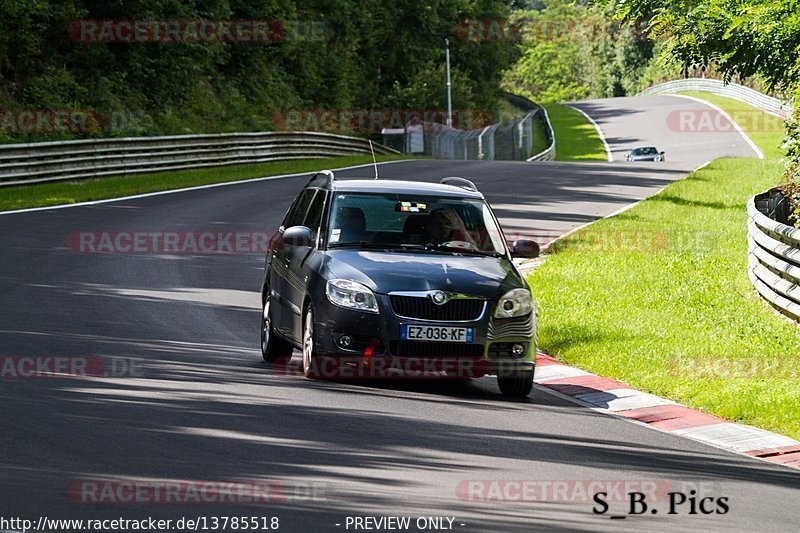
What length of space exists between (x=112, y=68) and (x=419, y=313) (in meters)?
36.6

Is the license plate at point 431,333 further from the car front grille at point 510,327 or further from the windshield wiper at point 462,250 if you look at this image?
the windshield wiper at point 462,250

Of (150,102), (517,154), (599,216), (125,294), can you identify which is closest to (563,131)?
(517,154)

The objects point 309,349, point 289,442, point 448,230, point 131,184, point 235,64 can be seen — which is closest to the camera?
point 289,442

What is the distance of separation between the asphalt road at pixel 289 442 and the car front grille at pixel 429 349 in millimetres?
371

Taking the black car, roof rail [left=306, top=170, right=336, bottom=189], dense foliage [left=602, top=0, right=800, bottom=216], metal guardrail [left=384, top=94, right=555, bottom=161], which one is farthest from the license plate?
the black car

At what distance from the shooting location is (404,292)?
10430mm

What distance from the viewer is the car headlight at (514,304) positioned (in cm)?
1063

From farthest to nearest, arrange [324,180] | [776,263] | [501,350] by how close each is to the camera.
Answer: [776,263] < [324,180] < [501,350]

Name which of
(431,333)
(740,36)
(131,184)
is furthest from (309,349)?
(131,184)

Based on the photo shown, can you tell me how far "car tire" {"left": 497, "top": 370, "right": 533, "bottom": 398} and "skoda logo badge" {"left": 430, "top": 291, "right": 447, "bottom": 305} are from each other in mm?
916

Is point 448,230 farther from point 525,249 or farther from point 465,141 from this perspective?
point 465,141

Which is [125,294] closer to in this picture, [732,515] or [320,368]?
[320,368]

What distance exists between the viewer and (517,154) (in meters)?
69.9

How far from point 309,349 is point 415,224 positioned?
157 centimetres
